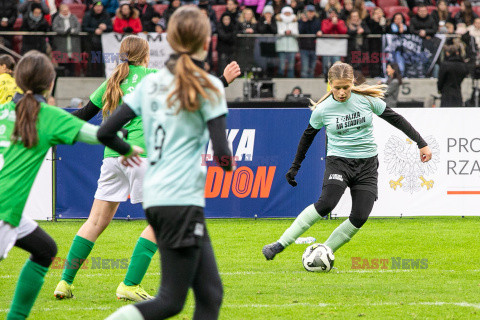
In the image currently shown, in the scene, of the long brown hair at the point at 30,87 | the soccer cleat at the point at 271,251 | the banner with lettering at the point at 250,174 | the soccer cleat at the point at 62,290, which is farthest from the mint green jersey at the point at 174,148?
the banner with lettering at the point at 250,174

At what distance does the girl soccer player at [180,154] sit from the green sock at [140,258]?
2314 mm

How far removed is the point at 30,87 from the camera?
4.67 metres

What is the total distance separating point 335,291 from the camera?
6902mm

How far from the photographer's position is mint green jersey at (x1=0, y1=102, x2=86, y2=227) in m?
4.47

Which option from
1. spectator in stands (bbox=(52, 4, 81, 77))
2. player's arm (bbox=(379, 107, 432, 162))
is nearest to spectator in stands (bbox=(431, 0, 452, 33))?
spectator in stands (bbox=(52, 4, 81, 77))

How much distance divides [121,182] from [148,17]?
12.8m

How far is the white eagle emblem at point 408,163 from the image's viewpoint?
1170 cm

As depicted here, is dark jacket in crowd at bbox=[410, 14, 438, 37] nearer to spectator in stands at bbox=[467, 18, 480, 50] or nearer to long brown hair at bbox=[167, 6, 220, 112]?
spectator in stands at bbox=[467, 18, 480, 50]

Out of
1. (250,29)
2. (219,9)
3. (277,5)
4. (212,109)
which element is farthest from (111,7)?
(212,109)

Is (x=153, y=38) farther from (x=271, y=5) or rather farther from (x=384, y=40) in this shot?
(x=384, y=40)

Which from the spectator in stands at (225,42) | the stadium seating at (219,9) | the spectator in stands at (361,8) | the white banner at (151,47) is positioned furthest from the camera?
the stadium seating at (219,9)

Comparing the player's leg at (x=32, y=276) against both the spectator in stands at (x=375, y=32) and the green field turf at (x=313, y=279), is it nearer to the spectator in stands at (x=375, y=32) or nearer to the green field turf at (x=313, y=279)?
the green field turf at (x=313, y=279)

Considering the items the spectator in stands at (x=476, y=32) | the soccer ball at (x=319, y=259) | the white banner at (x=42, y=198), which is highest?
the spectator in stands at (x=476, y=32)

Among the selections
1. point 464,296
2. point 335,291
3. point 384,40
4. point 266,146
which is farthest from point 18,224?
point 384,40
